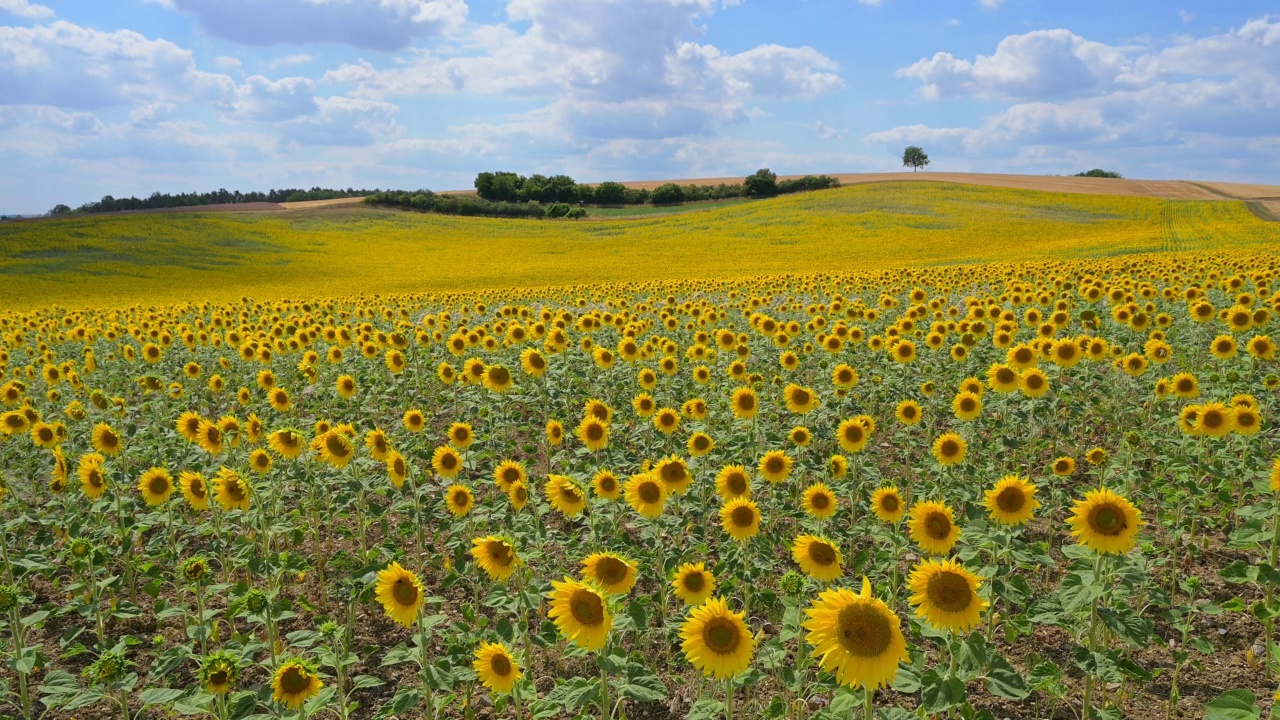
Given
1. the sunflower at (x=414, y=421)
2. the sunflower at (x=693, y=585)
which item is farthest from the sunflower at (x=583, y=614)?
the sunflower at (x=414, y=421)

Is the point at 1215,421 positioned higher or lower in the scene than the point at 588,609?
higher

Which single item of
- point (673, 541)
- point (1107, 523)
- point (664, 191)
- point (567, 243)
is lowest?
point (673, 541)

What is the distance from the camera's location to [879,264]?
107 feet

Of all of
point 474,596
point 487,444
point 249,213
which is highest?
point 249,213

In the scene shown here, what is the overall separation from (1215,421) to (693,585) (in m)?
4.47

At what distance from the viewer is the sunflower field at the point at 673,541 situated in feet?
11.1

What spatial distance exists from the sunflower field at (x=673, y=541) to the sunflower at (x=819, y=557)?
0.06ft

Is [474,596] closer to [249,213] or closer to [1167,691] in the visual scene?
[1167,691]

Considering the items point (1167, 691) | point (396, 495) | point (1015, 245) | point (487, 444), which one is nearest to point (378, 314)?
point (487, 444)

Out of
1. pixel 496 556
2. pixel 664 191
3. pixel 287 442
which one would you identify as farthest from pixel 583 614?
pixel 664 191

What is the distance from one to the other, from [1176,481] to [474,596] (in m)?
5.66

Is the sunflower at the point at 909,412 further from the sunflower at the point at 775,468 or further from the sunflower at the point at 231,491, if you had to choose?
the sunflower at the point at 231,491

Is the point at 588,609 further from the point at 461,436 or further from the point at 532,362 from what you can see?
the point at 532,362

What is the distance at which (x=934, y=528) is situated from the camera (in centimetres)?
373
